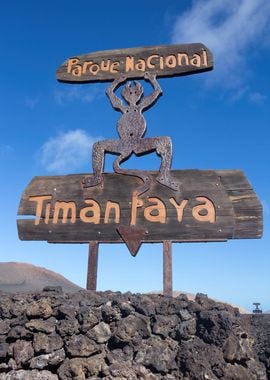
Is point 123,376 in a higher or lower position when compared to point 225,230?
lower

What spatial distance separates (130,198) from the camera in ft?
22.4

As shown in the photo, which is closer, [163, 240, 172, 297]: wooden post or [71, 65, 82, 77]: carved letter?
[163, 240, 172, 297]: wooden post

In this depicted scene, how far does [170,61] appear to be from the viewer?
7957mm

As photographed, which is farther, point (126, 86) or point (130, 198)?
point (126, 86)

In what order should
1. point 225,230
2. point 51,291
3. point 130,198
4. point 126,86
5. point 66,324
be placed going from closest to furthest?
point 66,324 → point 51,291 → point 225,230 → point 130,198 → point 126,86

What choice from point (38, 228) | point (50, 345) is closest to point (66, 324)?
point (50, 345)

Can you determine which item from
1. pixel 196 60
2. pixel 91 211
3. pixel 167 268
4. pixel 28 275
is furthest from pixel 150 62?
pixel 28 275

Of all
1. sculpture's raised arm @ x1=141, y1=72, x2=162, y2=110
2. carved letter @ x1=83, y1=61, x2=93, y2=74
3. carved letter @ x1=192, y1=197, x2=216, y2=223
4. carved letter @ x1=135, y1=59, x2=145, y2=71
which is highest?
carved letter @ x1=83, y1=61, x2=93, y2=74

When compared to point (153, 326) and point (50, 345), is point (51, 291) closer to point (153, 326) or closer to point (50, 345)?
point (50, 345)

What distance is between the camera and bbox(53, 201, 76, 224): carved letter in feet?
22.6

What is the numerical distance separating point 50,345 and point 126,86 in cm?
508

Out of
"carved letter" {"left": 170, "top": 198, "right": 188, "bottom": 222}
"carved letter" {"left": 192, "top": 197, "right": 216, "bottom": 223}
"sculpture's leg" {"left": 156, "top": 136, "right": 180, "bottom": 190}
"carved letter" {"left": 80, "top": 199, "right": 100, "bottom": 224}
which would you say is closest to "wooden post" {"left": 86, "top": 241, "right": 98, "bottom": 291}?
"carved letter" {"left": 80, "top": 199, "right": 100, "bottom": 224}

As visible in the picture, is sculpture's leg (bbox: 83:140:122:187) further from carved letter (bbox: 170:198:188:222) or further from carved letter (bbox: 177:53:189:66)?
carved letter (bbox: 177:53:189:66)

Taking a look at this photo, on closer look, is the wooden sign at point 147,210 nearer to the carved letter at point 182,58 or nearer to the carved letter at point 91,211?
the carved letter at point 91,211
